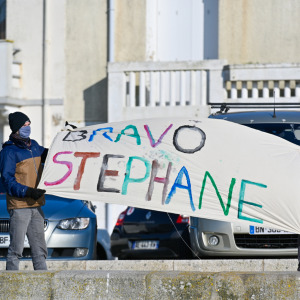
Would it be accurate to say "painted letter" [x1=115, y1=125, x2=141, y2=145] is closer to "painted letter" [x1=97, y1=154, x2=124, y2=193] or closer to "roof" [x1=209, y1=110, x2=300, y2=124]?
"painted letter" [x1=97, y1=154, x2=124, y2=193]

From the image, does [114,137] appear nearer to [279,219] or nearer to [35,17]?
[279,219]

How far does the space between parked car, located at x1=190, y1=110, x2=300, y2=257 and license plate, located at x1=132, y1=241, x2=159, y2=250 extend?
1743 mm

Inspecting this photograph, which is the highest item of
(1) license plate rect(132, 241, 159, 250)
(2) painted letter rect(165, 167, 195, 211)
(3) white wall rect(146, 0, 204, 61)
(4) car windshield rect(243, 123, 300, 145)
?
(3) white wall rect(146, 0, 204, 61)

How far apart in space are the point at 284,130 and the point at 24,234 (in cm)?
353

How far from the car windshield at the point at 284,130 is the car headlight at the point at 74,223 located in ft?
7.74

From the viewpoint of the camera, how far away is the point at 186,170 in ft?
30.8

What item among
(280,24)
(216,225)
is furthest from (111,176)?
(280,24)

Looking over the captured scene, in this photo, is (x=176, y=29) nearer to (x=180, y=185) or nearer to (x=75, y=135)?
(x=75, y=135)

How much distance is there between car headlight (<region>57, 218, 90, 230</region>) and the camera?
40.1 feet

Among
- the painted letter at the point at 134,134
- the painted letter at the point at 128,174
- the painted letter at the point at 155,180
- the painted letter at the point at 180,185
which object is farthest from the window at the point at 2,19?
the painted letter at the point at 180,185

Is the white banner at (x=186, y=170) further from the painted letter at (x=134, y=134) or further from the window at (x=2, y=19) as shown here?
the window at (x=2, y=19)

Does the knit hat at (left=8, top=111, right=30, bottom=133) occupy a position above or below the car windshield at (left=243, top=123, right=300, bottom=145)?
above

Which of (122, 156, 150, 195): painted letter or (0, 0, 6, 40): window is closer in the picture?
(122, 156, 150, 195): painted letter

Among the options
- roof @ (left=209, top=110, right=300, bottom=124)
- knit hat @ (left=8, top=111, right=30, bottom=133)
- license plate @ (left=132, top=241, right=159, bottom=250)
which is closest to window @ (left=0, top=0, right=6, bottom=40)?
license plate @ (left=132, top=241, right=159, bottom=250)
